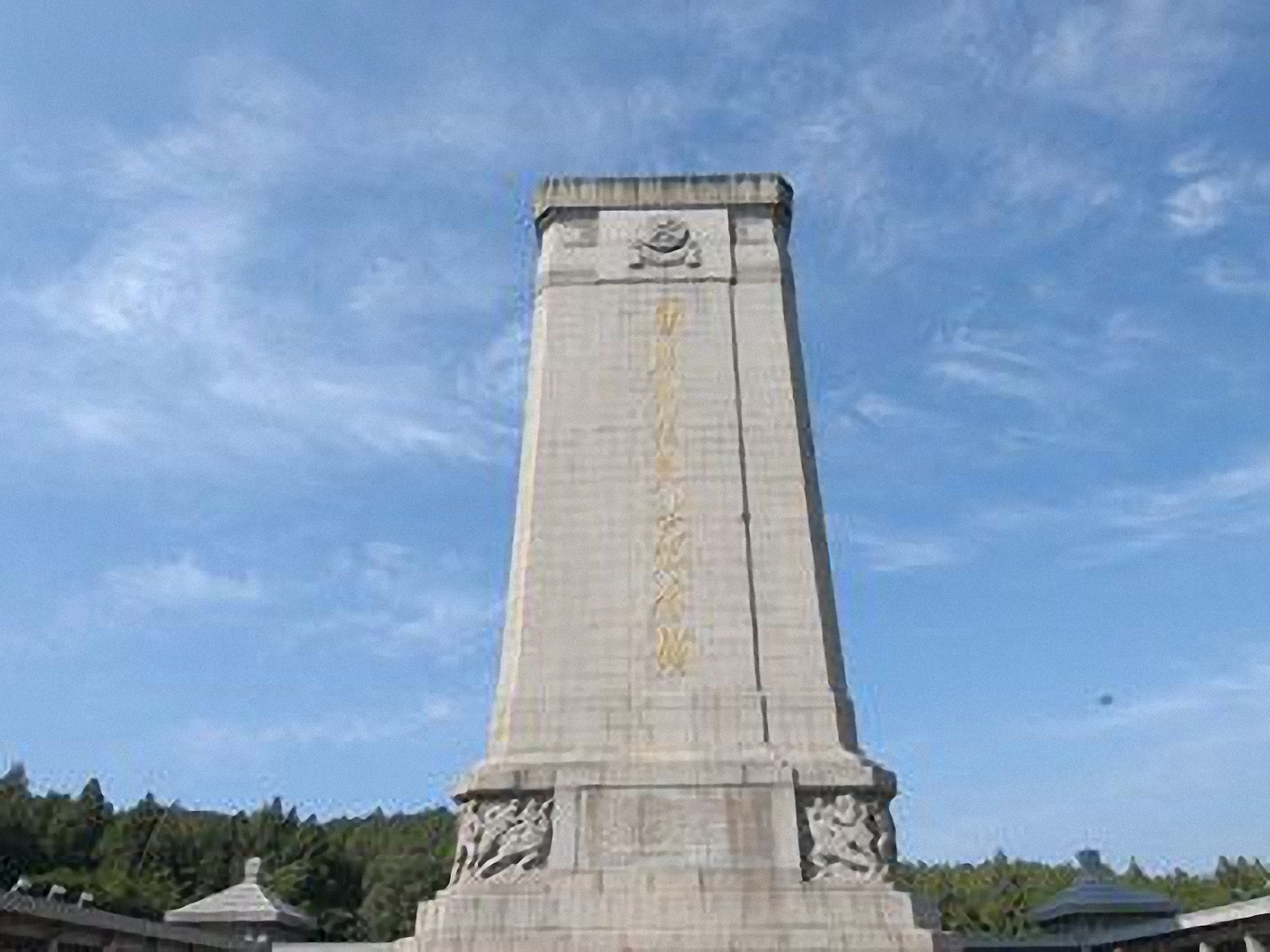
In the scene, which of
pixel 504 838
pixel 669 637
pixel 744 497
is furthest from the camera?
pixel 744 497

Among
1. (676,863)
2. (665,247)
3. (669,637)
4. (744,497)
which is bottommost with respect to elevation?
(676,863)

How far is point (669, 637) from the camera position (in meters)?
15.6

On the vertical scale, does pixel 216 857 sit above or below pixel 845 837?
above

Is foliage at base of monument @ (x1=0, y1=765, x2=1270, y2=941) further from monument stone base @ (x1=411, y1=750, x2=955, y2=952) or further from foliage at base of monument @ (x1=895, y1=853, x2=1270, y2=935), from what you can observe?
monument stone base @ (x1=411, y1=750, x2=955, y2=952)

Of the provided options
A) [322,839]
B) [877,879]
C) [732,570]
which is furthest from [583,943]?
[322,839]

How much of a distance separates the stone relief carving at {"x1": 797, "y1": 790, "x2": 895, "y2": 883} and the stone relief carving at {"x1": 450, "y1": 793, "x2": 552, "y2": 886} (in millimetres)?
2865

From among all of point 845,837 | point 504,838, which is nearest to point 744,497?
point 845,837

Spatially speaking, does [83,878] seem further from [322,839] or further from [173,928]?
Result: [173,928]

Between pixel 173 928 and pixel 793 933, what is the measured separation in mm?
14349

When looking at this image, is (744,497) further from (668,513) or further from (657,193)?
(657,193)

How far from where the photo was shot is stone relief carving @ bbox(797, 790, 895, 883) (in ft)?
46.5

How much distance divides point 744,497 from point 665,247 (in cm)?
399

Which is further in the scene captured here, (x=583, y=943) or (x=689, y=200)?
(x=689, y=200)

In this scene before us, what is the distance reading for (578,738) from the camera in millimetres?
15047
